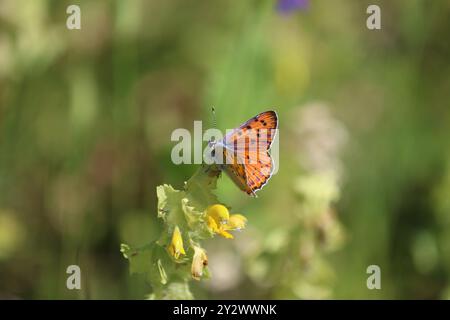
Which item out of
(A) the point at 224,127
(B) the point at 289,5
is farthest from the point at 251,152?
(B) the point at 289,5

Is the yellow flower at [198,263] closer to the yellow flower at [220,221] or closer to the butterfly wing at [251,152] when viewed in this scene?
the yellow flower at [220,221]

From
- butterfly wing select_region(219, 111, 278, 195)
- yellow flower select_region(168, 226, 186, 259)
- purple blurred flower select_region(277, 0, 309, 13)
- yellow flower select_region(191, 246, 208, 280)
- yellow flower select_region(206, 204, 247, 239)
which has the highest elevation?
purple blurred flower select_region(277, 0, 309, 13)

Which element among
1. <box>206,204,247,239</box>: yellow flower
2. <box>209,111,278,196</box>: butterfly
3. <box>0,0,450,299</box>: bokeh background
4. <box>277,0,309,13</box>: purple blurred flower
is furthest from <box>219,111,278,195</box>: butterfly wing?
<box>277,0,309,13</box>: purple blurred flower

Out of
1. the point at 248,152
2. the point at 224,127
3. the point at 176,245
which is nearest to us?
the point at 176,245

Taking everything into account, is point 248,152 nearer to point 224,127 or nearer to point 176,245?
point 176,245

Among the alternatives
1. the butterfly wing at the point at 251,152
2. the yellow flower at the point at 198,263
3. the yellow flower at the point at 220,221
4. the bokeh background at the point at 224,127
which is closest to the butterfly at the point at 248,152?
the butterfly wing at the point at 251,152

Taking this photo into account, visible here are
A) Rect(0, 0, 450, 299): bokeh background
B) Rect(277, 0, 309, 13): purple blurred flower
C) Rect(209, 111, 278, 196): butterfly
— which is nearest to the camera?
Rect(209, 111, 278, 196): butterfly

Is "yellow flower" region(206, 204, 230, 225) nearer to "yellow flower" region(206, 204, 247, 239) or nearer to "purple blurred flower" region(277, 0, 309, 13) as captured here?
"yellow flower" region(206, 204, 247, 239)
